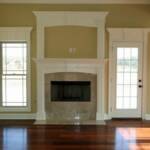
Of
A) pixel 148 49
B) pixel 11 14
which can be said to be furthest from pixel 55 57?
pixel 148 49

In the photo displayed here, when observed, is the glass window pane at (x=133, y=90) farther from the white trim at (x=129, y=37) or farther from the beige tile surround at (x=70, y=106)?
the beige tile surround at (x=70, y=106)

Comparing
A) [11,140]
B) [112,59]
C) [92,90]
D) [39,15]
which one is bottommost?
[11,140]

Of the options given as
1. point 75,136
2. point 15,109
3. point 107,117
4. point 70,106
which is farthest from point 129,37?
point 15,109

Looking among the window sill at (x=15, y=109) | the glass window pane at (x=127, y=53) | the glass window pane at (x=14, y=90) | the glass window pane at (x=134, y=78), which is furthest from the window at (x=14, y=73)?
the glass window pane at (x=134, y=78)

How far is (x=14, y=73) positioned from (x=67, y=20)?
2.00 meters

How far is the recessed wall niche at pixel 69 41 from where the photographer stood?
712 cm

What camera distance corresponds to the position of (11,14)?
706cm

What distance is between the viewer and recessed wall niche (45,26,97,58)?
7125 mm

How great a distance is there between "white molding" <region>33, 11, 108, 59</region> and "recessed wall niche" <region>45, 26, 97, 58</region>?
4.4 inches

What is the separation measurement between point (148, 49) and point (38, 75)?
301 centimetres

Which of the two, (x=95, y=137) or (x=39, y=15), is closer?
(x=95, y=137)

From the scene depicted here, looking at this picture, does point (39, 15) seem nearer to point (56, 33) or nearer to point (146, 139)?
point (56, 33)

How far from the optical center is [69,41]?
7.15 m

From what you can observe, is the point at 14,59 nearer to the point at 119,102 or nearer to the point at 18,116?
the point at 18,116
